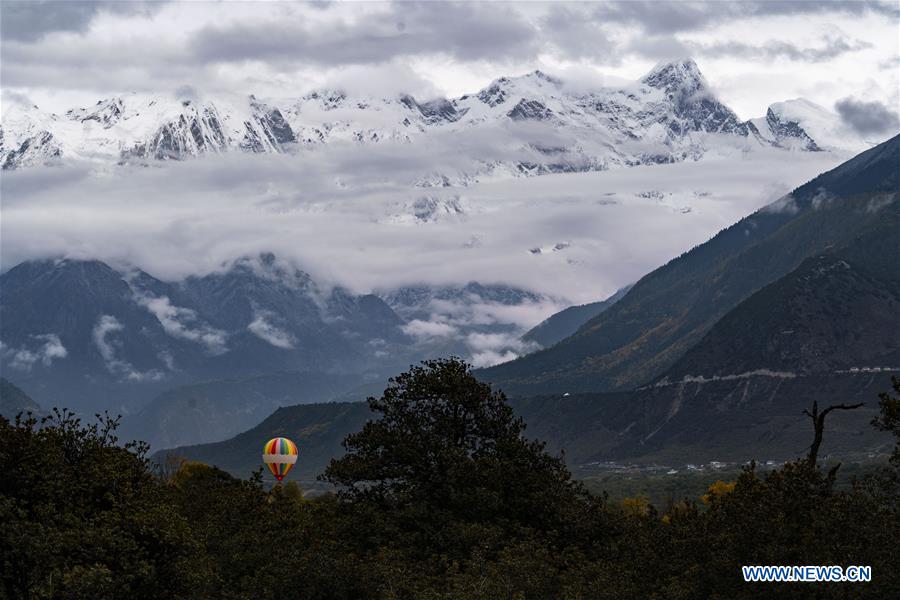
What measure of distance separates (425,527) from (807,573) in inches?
1462

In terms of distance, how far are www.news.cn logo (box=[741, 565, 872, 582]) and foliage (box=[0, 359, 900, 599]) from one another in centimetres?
48

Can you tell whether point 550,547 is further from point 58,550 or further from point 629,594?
point 58,550

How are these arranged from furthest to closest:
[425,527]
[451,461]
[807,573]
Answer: [451,461] → [425,527] → [807,573]

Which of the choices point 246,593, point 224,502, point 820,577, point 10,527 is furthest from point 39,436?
point 820,577

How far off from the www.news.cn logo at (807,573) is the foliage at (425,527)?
0.48 meters

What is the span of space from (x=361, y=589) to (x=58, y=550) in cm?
2355

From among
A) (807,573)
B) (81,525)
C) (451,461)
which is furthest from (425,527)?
(807,573)

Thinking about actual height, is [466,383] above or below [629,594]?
above

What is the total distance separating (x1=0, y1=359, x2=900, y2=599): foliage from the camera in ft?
255

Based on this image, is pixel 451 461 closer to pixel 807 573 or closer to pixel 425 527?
pixel 425 527

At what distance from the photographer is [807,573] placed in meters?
74.9

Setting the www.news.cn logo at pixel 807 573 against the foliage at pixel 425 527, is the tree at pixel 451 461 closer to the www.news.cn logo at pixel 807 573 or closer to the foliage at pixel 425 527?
the foliage at pixel 425 527

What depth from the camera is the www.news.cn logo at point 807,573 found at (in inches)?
2896

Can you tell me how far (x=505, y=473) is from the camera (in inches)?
4331
